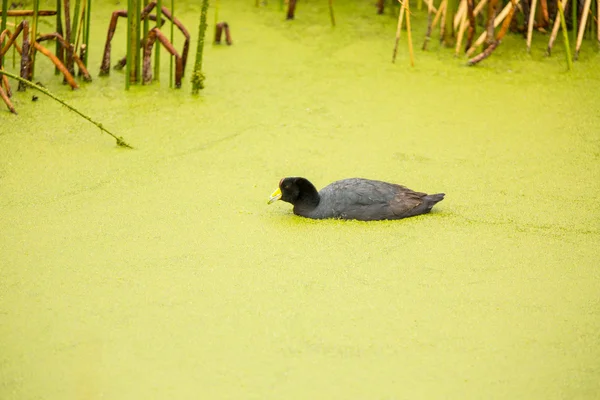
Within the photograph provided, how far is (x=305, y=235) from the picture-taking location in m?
3.55

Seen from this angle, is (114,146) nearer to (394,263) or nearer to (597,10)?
(394,263)

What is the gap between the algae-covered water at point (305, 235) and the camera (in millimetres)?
2684

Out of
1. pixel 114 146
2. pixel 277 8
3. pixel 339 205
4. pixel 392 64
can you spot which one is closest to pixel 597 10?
pixel 392 64

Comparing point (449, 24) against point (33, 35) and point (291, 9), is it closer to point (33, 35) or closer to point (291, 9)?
point (291, 9)

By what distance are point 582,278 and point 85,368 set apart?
1766 mm

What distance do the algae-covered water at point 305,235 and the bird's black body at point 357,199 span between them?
5cm

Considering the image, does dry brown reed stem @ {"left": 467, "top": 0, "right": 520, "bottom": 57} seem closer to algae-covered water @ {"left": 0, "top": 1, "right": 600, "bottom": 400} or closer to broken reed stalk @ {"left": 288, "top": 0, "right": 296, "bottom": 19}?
algae-covered water @ {"left": 0, "top": 1, "right": 600, "bottom": 400}

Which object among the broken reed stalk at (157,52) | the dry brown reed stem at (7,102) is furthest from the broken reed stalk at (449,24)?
the dry brown reed stem at (7,102)

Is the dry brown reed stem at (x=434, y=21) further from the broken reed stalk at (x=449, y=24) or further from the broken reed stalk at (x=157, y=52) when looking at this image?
the broken reed stalk at (x=157, y=52)

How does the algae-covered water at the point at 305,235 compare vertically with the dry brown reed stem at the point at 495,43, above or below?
below

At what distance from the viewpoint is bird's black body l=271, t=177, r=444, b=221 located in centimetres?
363

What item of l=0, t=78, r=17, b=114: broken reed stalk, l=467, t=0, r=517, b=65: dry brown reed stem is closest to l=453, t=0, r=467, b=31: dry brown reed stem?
l=467, t=0, r=517, b=65: dry brown reed stem

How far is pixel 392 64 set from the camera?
5.17 meters

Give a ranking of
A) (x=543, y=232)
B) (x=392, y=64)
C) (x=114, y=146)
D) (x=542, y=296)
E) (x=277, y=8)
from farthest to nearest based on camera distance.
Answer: (x=277, y=8)
(x=392, y=64)
(x=114, y=146)
(x=543, y=232)
(x=542, y=296)
